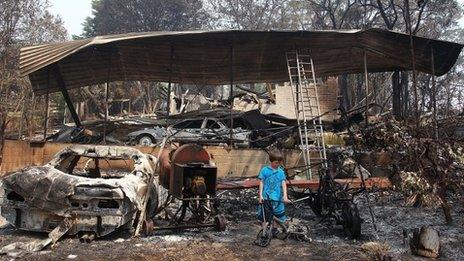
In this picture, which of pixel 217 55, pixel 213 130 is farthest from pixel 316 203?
pixel 217 55

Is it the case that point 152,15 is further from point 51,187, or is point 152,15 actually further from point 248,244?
point 248,244

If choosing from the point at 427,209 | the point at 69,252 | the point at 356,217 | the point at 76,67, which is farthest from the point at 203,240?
the point at 76,67

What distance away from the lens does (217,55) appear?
14469 millimetres

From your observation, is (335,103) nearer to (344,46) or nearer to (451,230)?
(344,46)

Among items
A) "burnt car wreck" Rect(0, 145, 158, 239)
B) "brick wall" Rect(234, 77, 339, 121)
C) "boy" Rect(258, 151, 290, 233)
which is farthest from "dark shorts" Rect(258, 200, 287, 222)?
"brick wall" Rect(234, 77, 339, 121)

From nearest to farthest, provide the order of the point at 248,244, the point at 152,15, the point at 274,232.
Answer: the point at 248,244 < the point at 274,232 < the point at 152,15

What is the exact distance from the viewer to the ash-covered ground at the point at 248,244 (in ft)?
19.5

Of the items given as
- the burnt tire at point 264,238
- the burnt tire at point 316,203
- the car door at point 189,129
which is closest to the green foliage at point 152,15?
the car door at point 189,129

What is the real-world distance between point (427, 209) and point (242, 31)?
657 cm

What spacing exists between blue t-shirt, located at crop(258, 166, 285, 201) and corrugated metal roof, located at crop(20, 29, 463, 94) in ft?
19.2

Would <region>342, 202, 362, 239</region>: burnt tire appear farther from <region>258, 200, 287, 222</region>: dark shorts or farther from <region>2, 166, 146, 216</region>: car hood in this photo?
<region>2, 166, 146, 216</region>: car hood

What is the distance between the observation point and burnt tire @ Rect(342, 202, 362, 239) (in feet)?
23.0

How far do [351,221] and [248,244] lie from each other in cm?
175

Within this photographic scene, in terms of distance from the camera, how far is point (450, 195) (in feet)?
34.0
